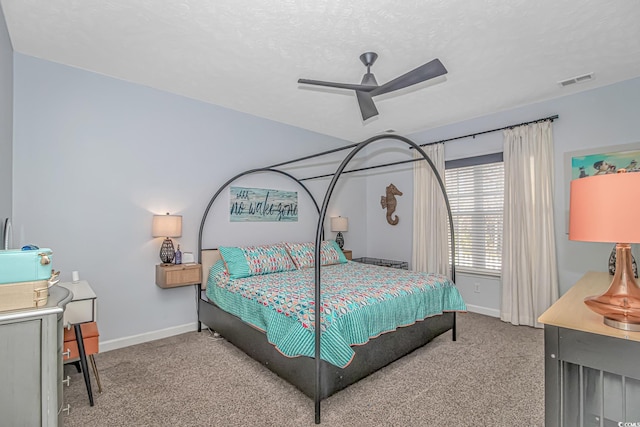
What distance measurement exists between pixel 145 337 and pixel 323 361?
227 centimetres

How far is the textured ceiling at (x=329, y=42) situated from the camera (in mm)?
2088

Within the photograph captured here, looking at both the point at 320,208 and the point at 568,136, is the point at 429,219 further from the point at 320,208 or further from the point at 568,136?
the point at 568,136

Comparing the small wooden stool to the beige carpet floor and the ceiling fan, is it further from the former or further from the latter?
the ceiling fan

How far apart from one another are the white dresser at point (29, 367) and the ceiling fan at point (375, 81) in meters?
2.16

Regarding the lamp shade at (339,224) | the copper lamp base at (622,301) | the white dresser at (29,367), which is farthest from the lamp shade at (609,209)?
the lamp shade at (339,224)

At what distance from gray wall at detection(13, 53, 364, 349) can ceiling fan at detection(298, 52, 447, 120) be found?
73.0 inches

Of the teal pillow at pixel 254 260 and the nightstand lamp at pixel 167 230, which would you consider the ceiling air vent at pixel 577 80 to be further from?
the nightstand lamp at pixel 167 230

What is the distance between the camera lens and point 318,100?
369 centimetres

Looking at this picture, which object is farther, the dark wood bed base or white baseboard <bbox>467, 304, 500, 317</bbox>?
white baseboard <bbox>467, 304, 500, 317</bbox>

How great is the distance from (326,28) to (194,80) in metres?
1.61

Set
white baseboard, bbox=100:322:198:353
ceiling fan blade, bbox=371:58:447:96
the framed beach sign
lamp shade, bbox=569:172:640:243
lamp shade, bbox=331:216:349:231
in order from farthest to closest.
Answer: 1. lamp shade, bbox=331:216:349:231
2. the framed beach sign
3. white baseboard, bbox=100:322:198:353
4. ceiling fan blade, bbox=371:58:447:96
5. lamp shade, bbox=569:172:640:243

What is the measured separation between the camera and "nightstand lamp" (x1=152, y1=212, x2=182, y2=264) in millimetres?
3213

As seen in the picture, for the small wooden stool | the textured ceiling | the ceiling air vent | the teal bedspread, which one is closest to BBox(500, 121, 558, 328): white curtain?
the ceiling air vent

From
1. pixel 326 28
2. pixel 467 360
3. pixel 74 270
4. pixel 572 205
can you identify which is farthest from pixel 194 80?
pixel 467 360
